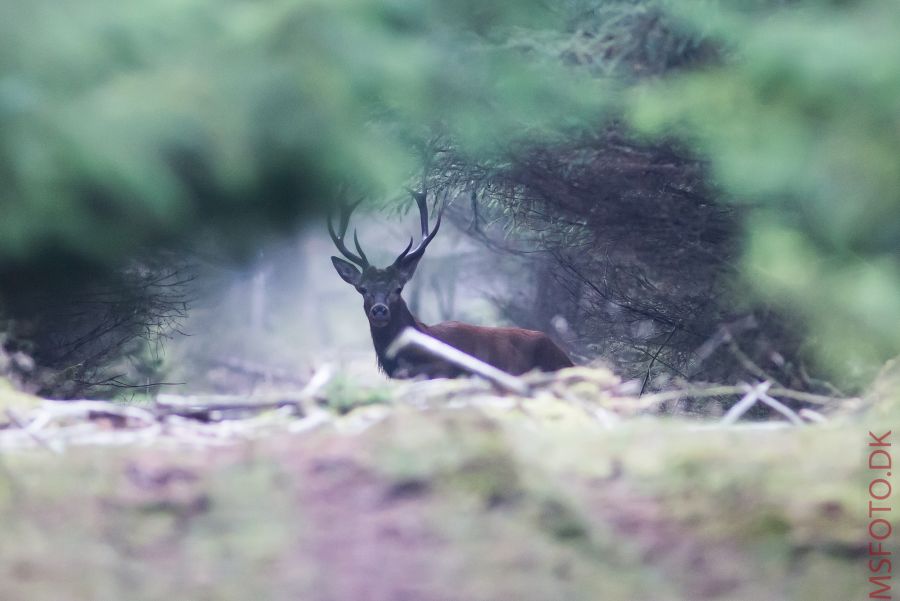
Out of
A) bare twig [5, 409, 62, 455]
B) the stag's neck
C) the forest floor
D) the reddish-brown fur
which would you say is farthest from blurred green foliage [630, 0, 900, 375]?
the stag's neck

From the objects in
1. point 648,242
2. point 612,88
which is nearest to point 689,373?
point 648,242

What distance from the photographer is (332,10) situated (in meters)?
2.87

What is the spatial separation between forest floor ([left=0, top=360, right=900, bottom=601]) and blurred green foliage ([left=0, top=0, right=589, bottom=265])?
81cm

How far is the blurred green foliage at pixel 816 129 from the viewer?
287 cm

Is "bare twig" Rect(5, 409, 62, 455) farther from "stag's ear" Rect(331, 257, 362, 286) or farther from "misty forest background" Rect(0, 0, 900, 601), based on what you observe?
"stag's ear" Rect(331, 257, 362, 286)

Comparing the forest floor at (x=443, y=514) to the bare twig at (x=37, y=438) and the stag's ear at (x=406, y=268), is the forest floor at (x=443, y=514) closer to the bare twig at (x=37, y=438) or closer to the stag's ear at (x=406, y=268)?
the bare twig at (x=37, y=438)

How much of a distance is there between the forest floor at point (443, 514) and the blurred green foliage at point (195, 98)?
2.67 ft

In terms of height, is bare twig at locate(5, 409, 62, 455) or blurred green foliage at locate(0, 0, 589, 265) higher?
blurred green foliage at locate(0, 0, 589, 265)

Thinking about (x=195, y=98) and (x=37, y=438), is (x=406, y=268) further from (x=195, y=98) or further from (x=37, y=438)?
(x=195, y=98)

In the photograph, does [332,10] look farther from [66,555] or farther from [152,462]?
[66,555]

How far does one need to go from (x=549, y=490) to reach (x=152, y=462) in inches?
49.6

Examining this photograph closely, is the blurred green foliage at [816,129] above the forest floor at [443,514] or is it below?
above

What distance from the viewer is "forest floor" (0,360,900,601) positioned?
108 inches

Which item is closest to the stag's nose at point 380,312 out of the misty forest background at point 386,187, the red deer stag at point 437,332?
the red deer stag at point 437,332
